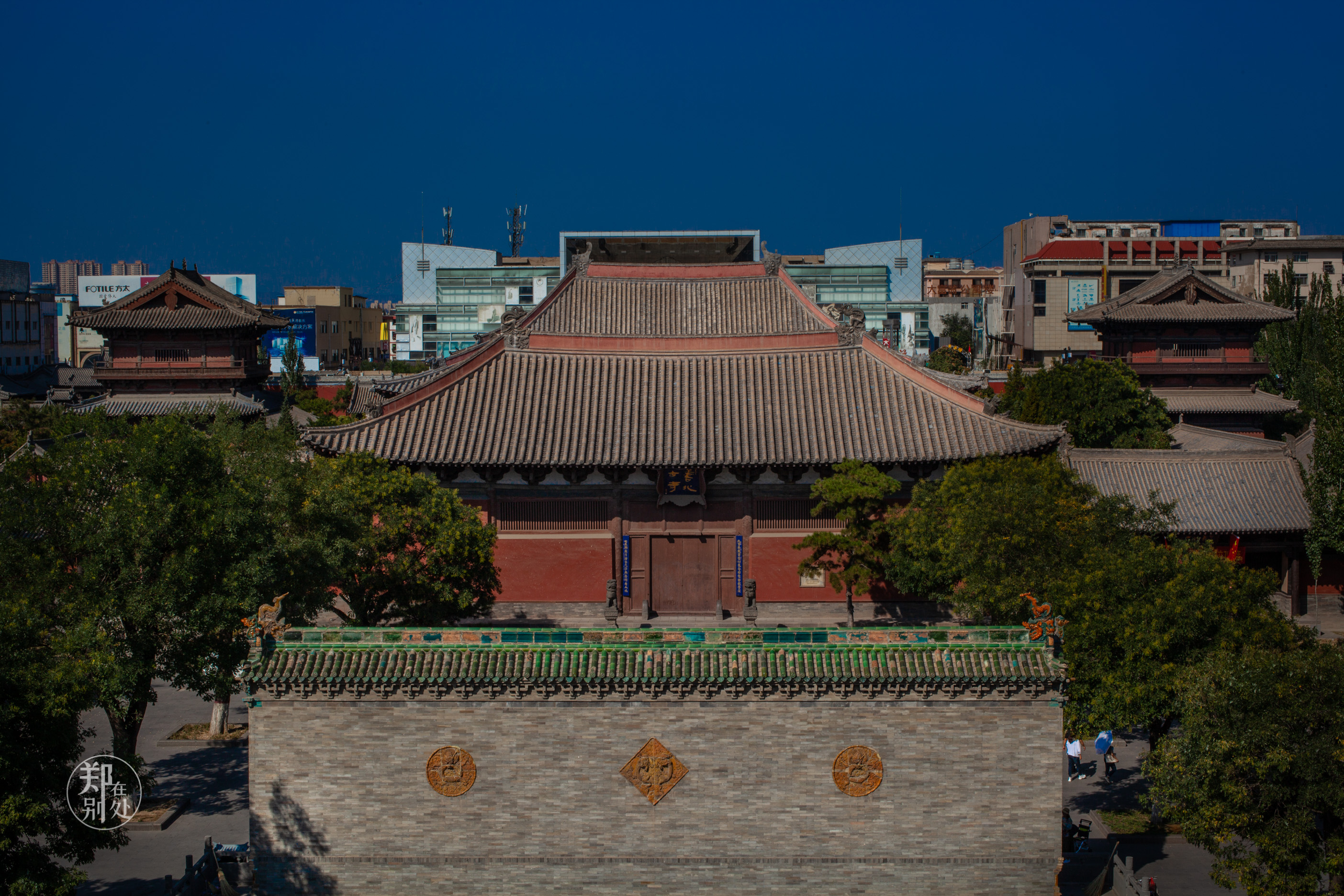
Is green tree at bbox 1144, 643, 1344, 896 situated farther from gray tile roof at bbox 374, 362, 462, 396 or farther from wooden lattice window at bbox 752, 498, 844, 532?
gray tile roof at bbox 374, 362, 462, 396

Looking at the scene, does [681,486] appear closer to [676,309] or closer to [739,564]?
[739,564]

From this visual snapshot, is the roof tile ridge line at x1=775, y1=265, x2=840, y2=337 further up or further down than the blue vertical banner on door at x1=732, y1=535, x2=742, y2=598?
further up

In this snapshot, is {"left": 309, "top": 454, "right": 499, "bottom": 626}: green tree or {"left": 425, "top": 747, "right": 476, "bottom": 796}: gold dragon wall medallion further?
{"left": 309, "top": 454, "right": 499, "bottom": 626}: green tree

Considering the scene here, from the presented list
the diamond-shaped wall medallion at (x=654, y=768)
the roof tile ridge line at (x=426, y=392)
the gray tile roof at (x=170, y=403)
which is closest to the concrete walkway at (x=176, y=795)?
the roof tile ridge line at (x=426, y=392)

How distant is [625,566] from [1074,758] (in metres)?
12.5

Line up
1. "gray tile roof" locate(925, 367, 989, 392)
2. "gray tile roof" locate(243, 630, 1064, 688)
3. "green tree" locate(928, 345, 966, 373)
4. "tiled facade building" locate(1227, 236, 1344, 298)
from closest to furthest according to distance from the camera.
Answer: "gray tile roof" locate(243, 630, 1064, 688)
"gray tile roof" locate(925, 367, 989, 392)
"green tree" locate(928, 345, 966, 373)
"tiled facade building" locate(1227, 236, 1344, 298)

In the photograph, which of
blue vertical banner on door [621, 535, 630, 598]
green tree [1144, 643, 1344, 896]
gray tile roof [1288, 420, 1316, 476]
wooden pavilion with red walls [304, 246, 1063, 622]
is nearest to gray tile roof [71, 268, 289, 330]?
wooden pavilion with red walls [304, 246, 1063, 622]

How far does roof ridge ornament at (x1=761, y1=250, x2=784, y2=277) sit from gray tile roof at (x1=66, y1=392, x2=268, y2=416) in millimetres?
24285

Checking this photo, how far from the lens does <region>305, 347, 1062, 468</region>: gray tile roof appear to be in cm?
2892

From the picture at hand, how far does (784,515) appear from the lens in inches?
1177

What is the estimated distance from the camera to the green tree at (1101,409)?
130 feet

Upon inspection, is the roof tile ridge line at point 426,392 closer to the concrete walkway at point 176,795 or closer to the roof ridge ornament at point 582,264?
the roof ridge ornament at point 582,264

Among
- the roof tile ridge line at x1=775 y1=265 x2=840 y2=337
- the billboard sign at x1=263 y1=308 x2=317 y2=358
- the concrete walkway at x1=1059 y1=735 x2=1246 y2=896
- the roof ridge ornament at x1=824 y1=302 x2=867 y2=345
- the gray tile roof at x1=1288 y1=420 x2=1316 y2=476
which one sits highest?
the billboard sign at x1=263 y1=308 x2=317 y2=358

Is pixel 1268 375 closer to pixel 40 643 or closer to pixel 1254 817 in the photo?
pixel 1254 817
